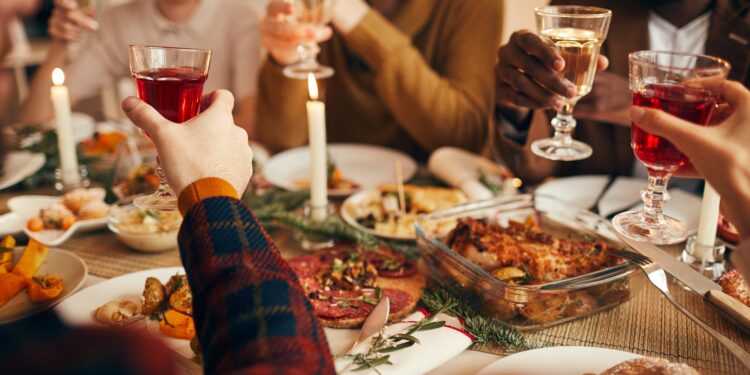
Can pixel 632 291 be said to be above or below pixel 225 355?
below

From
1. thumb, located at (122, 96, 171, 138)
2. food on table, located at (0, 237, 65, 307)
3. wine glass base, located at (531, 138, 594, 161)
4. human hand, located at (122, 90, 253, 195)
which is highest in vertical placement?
thumb, located at (122, 96, 171, 138)

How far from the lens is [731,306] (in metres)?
1.21

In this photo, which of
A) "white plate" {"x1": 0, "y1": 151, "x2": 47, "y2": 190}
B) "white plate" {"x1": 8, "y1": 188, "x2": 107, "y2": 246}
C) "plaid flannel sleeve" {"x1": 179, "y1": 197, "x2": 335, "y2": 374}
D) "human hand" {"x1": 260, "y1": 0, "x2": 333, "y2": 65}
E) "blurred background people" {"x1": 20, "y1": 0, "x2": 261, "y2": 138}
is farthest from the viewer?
"blurred background people" {"x1": 20, "y1": 0, "x2": 261, "y2": 138}

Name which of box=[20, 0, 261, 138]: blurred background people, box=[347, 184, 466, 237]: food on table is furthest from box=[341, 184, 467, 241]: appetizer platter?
box=[20, 0, 261, 138]: blurred background people

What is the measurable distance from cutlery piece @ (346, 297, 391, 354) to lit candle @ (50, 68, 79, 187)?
1.23m

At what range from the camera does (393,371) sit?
1.04 m

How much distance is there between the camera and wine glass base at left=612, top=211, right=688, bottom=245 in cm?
112

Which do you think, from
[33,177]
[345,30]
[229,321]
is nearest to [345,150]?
[345,30]

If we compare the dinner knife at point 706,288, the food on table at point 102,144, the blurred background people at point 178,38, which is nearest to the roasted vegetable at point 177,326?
the dinner knife at point 706,288

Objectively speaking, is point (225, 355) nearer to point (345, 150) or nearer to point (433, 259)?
point (433, 259)

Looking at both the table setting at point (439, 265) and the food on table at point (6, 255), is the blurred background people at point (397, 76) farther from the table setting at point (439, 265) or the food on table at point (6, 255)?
the food on table at point (6, 255)

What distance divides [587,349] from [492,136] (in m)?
1.13

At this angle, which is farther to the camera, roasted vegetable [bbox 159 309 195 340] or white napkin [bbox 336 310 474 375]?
roasted vegetable [bbox 159 309 195 340]

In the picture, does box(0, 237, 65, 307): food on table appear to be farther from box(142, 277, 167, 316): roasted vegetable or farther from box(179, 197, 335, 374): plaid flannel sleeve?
box(179, 197, 335, 374): plaid flannel sleeve
